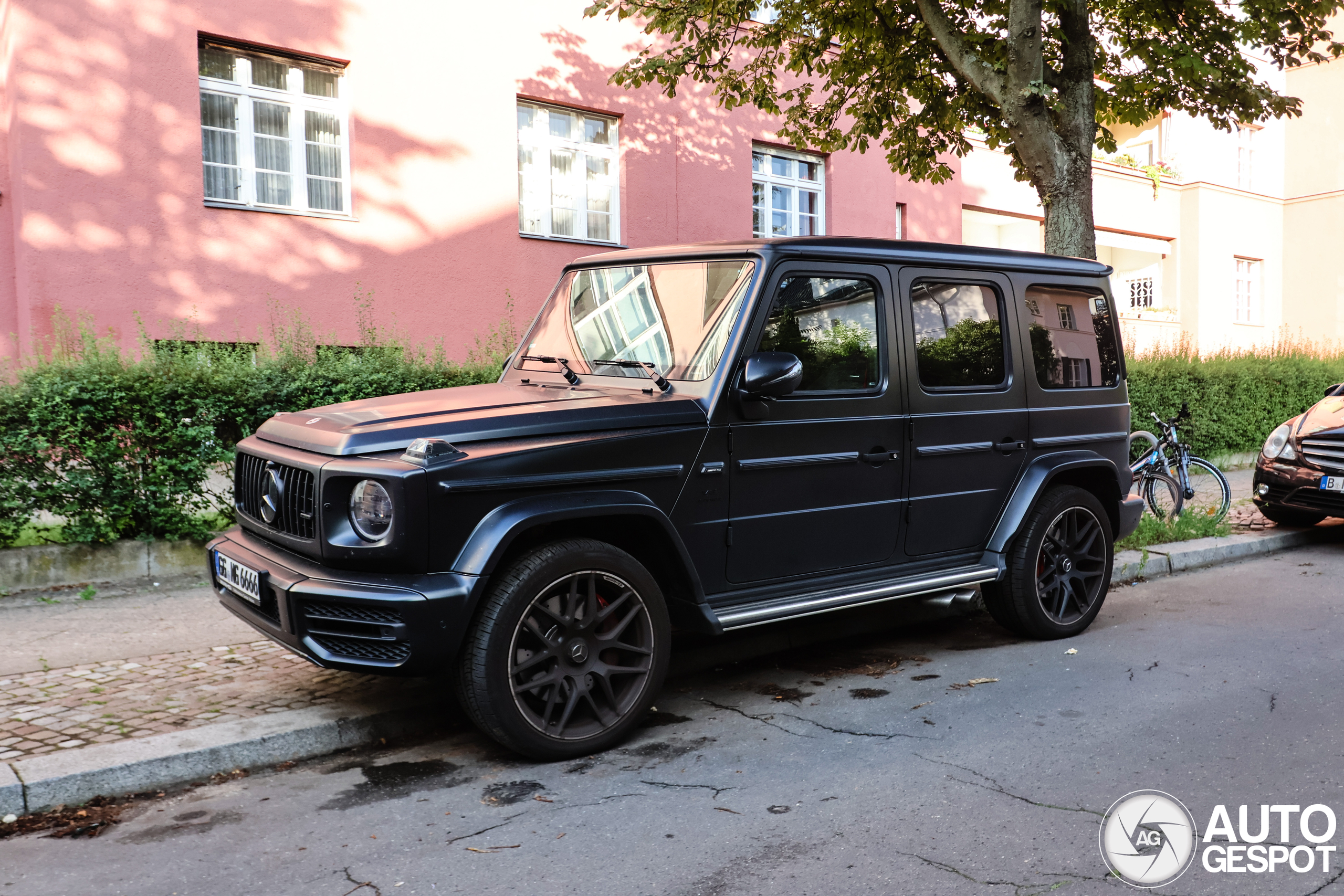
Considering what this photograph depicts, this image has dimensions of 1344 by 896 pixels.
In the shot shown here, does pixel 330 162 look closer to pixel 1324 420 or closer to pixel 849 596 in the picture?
pixel 849 596

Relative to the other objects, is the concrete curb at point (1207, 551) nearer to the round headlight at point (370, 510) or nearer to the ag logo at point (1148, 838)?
the ag logo at point (1148, 838)

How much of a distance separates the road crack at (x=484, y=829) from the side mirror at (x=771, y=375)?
1.88 meters

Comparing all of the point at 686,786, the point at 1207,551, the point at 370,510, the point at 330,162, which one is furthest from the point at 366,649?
the point at 330,162

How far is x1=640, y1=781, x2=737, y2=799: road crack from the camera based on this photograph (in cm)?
378

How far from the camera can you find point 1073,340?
599cm

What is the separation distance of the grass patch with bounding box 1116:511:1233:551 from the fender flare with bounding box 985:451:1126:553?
2.72 m

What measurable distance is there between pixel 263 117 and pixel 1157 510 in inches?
391

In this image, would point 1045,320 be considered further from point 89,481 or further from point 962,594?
point 89,481

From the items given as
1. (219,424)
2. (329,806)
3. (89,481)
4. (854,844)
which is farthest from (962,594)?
(89,481)

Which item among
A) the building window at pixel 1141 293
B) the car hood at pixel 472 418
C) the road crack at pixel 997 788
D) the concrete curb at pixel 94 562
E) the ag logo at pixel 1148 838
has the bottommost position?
the ag logo at pixel 1148 838

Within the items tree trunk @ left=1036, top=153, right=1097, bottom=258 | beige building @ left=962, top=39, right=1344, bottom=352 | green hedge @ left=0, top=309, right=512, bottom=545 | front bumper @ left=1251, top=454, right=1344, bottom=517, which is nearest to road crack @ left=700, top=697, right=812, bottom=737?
green hedge @ left=0, top=309, right=512, bottom=545

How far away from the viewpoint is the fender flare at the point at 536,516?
3771mm

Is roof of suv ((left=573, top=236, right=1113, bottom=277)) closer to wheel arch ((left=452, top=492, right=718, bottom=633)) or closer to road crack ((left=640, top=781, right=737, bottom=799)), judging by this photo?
wheel arch ((left=452, top=492, right=718, bottom=633))

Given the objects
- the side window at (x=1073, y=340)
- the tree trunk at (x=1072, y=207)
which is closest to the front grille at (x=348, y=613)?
the side window at (x=1073, y=340)
